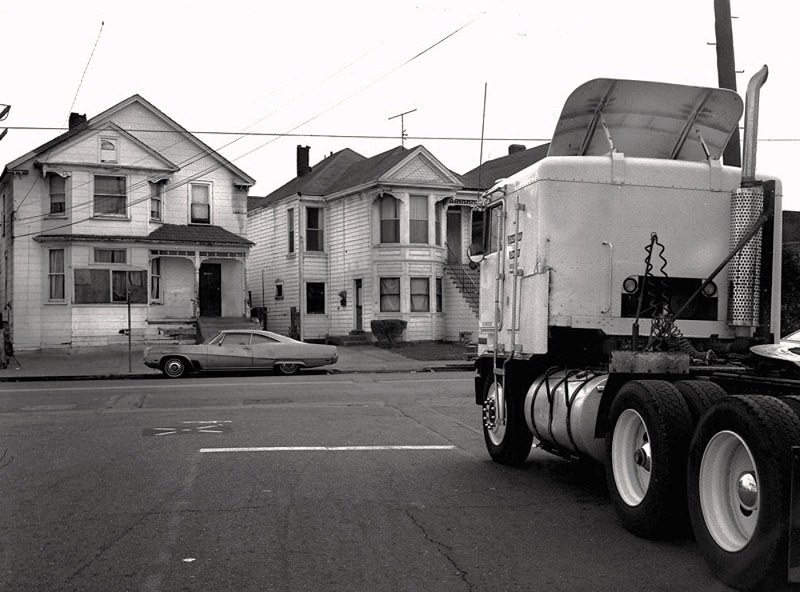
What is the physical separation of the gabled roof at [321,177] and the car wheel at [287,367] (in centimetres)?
1469

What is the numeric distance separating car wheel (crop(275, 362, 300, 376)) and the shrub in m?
9.57

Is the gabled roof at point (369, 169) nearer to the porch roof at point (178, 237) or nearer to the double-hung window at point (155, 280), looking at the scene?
the porch roof at point (178, 237)

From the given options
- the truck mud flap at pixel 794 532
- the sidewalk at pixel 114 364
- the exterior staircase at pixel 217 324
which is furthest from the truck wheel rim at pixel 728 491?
the exterior staircase at pixel 217 324

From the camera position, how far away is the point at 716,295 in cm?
827

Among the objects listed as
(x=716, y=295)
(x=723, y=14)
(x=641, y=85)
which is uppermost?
(x=723, y=14)

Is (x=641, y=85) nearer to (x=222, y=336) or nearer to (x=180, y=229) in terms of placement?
(x=222, y=336)

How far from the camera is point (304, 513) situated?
7094 mm

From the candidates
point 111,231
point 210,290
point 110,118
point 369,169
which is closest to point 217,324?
point 210,290

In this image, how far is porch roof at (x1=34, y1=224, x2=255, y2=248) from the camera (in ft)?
109

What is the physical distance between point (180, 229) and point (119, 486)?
27778 mm

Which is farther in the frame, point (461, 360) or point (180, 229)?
point (180, 229)

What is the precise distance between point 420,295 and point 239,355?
43.5ft

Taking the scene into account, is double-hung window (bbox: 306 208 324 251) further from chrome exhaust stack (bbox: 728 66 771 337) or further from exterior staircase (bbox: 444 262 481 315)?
chrome exhaust stack (bbox: 728 66 771 337)

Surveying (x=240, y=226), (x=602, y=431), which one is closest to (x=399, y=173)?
(x=240, y=226)
